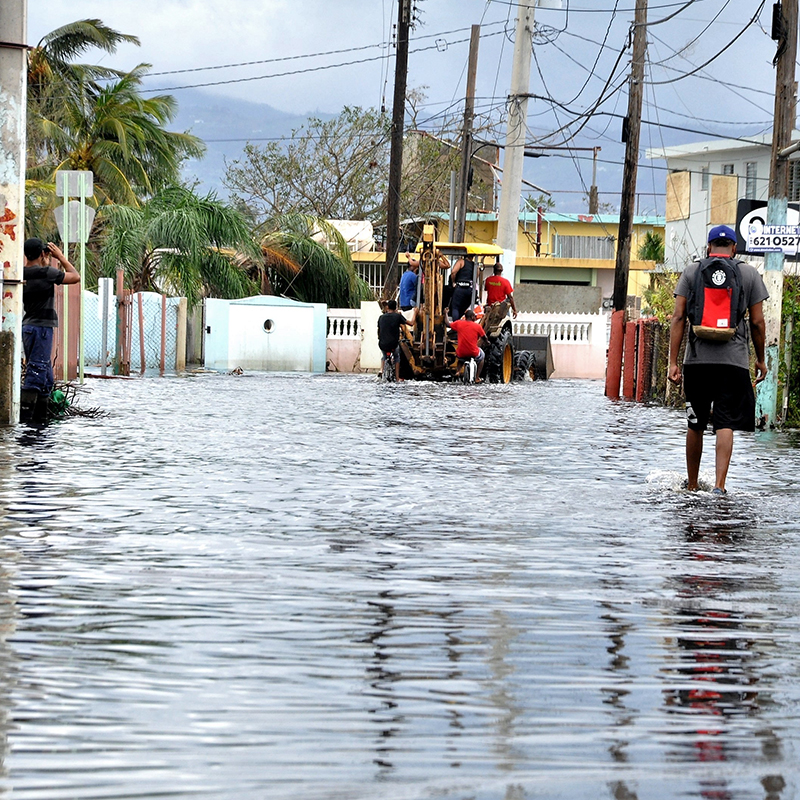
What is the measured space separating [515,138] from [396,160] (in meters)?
4.88

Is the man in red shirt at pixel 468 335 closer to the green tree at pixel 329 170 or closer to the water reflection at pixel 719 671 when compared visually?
the water reflection at pixel 719 671

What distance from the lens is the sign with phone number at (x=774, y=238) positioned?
1675 cm

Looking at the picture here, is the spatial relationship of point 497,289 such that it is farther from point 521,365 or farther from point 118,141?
point 118,141

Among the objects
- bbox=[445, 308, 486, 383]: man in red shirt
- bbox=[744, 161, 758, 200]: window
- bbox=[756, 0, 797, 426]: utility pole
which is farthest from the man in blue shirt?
bbox=[744, 161, 758, 200]: window

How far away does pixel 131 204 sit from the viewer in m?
45.0

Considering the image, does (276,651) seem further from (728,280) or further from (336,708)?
(728,280)

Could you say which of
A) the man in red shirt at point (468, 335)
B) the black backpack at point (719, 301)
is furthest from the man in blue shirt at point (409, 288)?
the black backpack at point (719, 301)

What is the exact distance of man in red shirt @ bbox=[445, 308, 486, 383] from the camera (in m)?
29.1

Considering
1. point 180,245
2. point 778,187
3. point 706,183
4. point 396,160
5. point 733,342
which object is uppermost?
point 706,183

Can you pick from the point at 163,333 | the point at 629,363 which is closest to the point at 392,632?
the point at 629,363

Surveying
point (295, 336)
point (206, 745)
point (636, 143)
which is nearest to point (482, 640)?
point (206, 745)

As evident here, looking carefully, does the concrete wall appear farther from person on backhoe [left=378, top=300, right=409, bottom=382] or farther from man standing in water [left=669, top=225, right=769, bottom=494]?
man standing in water [left=669, top=225, right=769, bottom=494]

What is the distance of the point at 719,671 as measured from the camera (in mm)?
4855

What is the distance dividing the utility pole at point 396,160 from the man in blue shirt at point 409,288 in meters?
6.77
